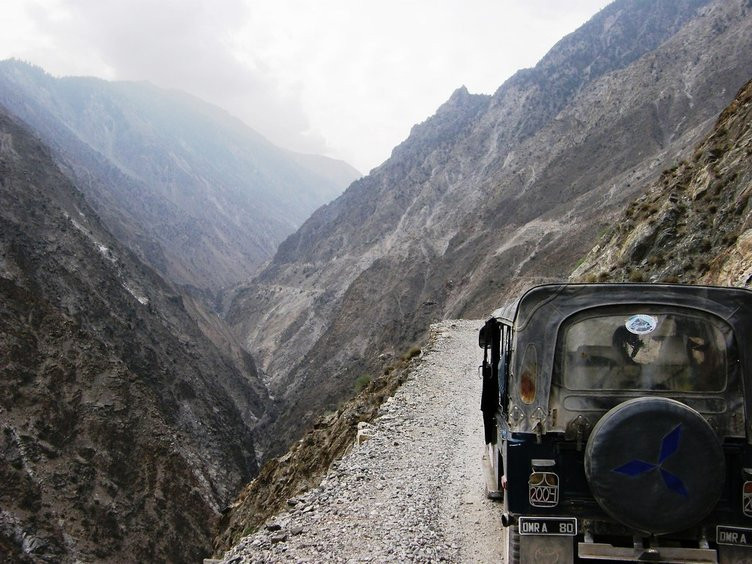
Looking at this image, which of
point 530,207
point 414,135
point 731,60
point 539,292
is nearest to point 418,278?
point 530,207

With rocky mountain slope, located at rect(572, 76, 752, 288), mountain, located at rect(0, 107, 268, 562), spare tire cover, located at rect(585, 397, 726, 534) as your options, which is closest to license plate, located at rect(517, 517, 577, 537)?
spare tire cover, located at rect(585, 397, 726, 534)

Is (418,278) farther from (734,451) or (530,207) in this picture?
(734,451)

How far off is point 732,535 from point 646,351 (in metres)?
1.39

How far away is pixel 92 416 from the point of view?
3400 cm

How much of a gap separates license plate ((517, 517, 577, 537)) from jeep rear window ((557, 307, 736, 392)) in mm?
982

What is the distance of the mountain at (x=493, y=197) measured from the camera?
57469 mm

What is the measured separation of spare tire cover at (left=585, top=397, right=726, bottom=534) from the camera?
4.14 meters

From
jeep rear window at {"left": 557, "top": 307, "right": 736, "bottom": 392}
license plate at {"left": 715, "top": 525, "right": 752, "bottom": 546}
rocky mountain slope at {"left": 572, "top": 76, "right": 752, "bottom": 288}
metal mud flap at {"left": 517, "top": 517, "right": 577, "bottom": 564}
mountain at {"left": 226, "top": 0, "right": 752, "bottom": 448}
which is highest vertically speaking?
mountain at {"left": 226, "top": 0, "right": 752, "bottom": 448}

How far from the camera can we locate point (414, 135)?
14988cm

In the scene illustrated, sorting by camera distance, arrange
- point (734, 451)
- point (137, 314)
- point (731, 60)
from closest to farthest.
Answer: point (734, 451), point (137, 314), point (731, 60)

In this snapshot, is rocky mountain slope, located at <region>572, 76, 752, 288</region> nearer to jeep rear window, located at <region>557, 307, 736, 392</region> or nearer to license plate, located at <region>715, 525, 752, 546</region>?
jeep rear window, located at <region>557, 307, 736, 392</region>

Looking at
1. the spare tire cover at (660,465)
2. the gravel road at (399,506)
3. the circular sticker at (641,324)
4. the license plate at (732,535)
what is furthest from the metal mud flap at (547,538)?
the gravel road at (399,506)

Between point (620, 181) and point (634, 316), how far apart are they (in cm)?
6098

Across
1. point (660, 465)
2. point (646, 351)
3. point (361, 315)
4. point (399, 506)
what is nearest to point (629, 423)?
point (660, 465)
